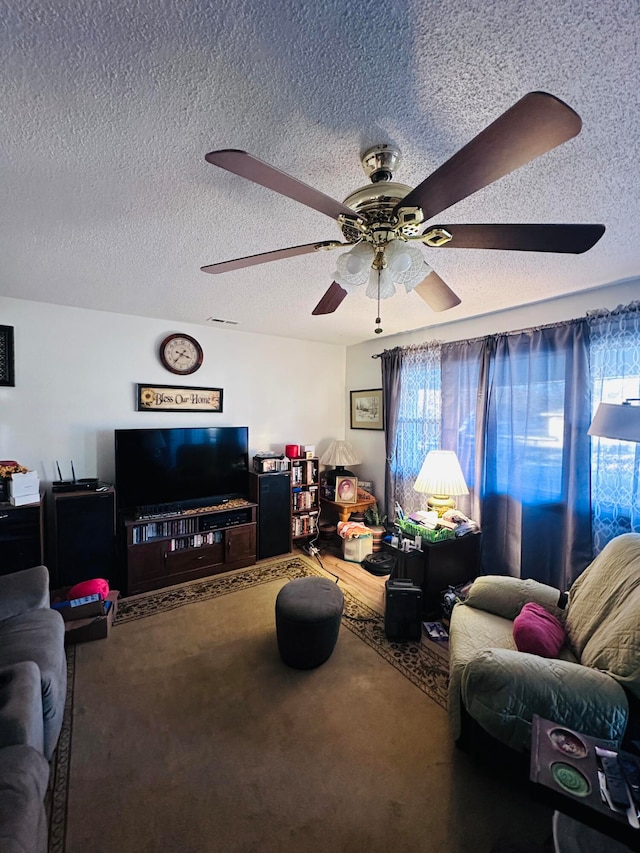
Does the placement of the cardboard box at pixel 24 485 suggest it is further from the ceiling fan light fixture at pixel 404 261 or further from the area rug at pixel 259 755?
the ceiling fan light fixture at pixel 404 261

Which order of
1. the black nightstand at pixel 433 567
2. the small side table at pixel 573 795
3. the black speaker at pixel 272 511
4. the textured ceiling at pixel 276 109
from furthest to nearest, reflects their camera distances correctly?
the black speaker at pixel 272 511, the black nightstand at pixel 433 567, the small side table at pixel 573 795, the textured ceiling at pixel 276 109

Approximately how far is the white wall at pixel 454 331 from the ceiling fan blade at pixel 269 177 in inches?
90.4

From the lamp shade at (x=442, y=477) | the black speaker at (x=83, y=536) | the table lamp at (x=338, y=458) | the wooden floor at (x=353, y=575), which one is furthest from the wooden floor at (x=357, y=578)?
the black speaker at (x=83, y=536)

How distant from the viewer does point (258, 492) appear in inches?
141

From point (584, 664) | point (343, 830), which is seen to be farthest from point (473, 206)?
point (343, 830)

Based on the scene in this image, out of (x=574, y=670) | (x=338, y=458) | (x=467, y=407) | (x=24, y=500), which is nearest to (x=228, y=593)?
(x=24, y=500)

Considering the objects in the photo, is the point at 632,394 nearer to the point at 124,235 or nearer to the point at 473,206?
the point at 473,206

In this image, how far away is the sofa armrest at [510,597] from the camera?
1.97 meters

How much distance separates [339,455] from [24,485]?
2905 millimetres

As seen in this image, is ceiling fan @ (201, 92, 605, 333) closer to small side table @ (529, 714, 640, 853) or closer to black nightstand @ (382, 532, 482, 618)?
small side table @ (529, 714, 640, 853)

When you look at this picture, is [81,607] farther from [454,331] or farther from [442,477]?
[454,331]

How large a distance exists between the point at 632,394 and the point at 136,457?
12.3ft

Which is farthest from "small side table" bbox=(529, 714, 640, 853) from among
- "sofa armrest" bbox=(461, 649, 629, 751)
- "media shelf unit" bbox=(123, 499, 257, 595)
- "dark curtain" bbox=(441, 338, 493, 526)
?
"media shelf unit" bbox=(123, 499, 257, 595)

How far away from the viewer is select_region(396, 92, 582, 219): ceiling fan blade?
0.68 m
